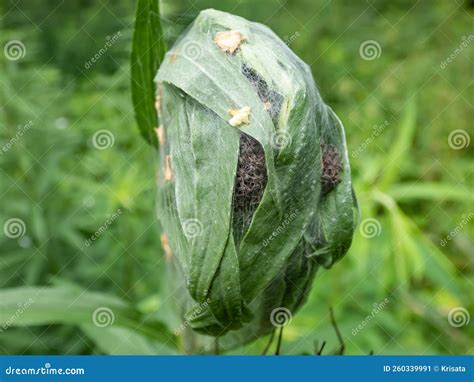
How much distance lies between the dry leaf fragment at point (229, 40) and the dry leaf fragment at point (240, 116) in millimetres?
139

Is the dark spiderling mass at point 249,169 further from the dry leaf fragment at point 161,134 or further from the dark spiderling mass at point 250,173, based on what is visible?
the dry leaf fragment at point 161,134

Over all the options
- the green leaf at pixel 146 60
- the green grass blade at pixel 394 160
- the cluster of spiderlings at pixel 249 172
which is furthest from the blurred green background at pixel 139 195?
the cluster of spiderlings at pixel 249 172

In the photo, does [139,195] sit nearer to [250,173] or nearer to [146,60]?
[146,60]

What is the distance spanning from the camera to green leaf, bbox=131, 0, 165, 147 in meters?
1.42

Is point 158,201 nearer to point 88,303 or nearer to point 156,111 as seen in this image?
point 156,111

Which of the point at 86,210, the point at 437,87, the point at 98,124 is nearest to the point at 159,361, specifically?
the point at 86,210

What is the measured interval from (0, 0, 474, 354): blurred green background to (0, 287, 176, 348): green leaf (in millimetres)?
28

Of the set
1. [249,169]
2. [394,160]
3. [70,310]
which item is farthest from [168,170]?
[394,160]

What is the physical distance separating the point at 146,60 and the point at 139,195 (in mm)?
957

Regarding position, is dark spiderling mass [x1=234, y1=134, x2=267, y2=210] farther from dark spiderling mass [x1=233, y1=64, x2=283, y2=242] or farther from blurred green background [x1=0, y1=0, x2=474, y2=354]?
blurred green background [x1=0, y1=0, x2=474, y2=354]

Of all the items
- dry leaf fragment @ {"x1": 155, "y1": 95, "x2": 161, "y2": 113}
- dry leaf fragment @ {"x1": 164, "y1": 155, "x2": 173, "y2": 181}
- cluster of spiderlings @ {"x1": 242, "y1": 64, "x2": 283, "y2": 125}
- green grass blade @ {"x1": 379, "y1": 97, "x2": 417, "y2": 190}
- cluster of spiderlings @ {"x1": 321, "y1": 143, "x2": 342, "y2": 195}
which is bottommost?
dry leaf fragment @ {"x1": 164, "y1": 155, "x2": 173, "y2": 181}

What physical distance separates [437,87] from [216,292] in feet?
7.36

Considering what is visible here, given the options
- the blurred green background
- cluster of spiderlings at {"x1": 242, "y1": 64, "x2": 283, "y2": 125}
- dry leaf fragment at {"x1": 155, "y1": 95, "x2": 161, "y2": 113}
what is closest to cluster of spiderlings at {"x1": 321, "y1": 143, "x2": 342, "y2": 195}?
cluster of spiderlings at {"x1": 242, "y1": 64, "x2": 283, "y2": 125}

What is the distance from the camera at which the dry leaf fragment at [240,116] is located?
3.83 ft
